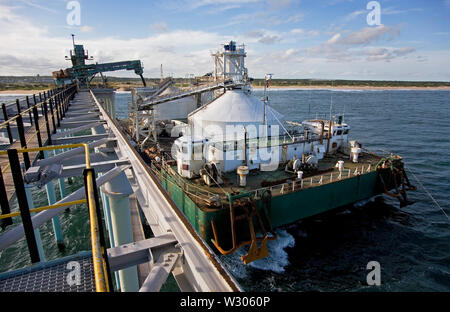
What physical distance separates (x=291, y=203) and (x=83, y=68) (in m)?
52.9

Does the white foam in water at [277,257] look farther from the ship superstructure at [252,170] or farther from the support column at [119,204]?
the support column at [119,204]

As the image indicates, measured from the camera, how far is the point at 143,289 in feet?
13.5

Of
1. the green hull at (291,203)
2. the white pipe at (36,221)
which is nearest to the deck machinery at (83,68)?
the green hull at (291,203)

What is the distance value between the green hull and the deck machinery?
4328 cm

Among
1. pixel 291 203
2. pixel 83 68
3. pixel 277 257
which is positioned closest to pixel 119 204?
pixel 291 203

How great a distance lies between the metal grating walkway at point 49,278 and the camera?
4.25m

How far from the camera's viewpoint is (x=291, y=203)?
59.8 feet

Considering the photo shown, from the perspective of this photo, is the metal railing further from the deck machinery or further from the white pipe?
the deck machinery

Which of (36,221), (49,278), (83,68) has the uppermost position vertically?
(83,68)

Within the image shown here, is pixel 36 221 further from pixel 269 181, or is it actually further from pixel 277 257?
pixel 277 257

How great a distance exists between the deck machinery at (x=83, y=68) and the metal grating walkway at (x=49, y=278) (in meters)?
56.3

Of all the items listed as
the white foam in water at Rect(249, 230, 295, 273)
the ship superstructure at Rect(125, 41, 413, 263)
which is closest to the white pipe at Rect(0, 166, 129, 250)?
the ship superstructure at Rect(125, 41, 413, 263)

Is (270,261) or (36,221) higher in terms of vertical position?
(36,221)
